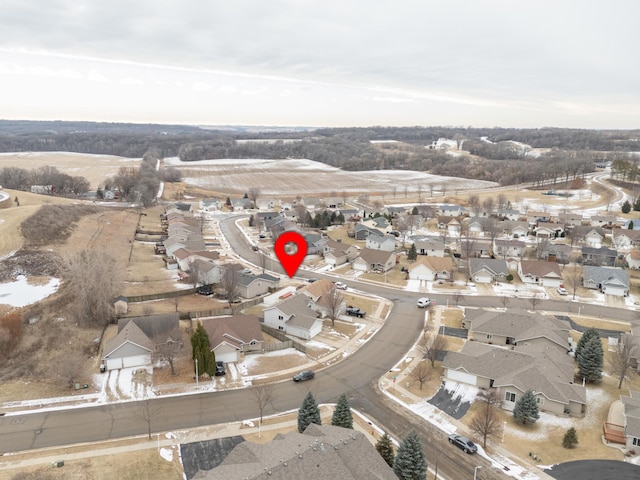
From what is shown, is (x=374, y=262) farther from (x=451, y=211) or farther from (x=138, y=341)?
(x=451, y=211)

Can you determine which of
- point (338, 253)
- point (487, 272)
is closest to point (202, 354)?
point (338, 253)

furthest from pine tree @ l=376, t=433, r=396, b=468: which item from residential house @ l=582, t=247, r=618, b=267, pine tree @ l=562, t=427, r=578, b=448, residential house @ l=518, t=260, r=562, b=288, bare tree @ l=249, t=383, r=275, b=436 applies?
residential house @ l=582, t=247, r=618, b=267

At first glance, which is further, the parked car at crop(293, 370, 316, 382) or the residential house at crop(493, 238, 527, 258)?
the residential house at crop(493, 238, 527, 258)

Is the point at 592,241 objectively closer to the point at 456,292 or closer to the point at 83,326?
the point at 456,292

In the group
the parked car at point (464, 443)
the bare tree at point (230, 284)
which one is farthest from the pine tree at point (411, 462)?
the bare tree at point (230, 284)

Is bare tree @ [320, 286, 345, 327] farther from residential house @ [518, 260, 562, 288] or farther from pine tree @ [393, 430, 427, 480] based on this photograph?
residential house @ [518, 260, 562, 288]
